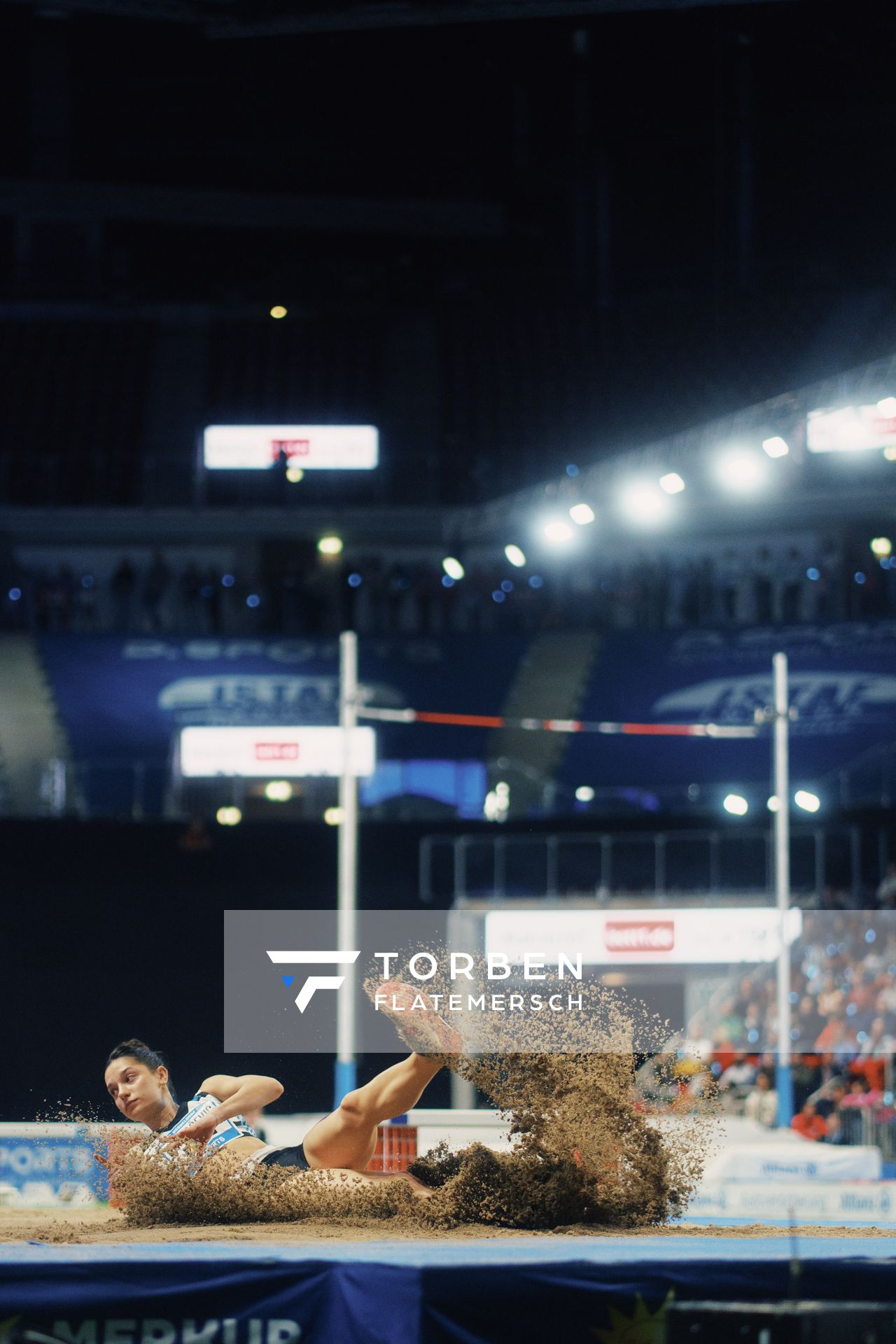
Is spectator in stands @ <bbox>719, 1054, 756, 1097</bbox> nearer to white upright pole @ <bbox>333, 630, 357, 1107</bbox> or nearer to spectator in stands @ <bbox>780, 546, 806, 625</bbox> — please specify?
white upright pole @ <bbox>333, 630, 357, 1107</bbox>

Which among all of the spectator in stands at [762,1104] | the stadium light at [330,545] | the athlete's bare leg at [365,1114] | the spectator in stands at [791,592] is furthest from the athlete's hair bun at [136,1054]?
the stadium light at [330,545]

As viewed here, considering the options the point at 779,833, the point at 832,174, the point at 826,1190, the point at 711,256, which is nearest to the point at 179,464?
the point at 711,256

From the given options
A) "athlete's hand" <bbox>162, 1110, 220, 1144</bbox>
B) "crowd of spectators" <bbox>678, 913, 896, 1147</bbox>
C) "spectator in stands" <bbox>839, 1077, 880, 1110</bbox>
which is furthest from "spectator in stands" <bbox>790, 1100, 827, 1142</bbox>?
"athlete's hand" <bbox>162, 1110, 220, 1144</bbox>

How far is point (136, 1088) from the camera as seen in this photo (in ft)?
22.8

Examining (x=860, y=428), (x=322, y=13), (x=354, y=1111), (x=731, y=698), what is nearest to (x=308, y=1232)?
(x=354, y=1111)

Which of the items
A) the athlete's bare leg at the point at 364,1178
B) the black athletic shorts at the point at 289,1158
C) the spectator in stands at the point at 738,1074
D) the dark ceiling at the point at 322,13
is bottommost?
the spectator in stands at the point at 738,1074

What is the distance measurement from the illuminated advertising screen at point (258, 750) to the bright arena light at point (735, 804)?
4.74 m

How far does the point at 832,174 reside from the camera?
98.6ft

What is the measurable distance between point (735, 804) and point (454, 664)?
586 centimetres

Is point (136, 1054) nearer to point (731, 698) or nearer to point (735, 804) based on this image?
point (735, 804)

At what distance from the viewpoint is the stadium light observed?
94.8 ft

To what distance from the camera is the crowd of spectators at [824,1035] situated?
14.6m

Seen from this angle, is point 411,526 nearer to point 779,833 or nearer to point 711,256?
point 711,256

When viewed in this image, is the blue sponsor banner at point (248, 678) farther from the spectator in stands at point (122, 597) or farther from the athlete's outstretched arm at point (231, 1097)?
the athlete's outstretched arm at point (231, 1097)
